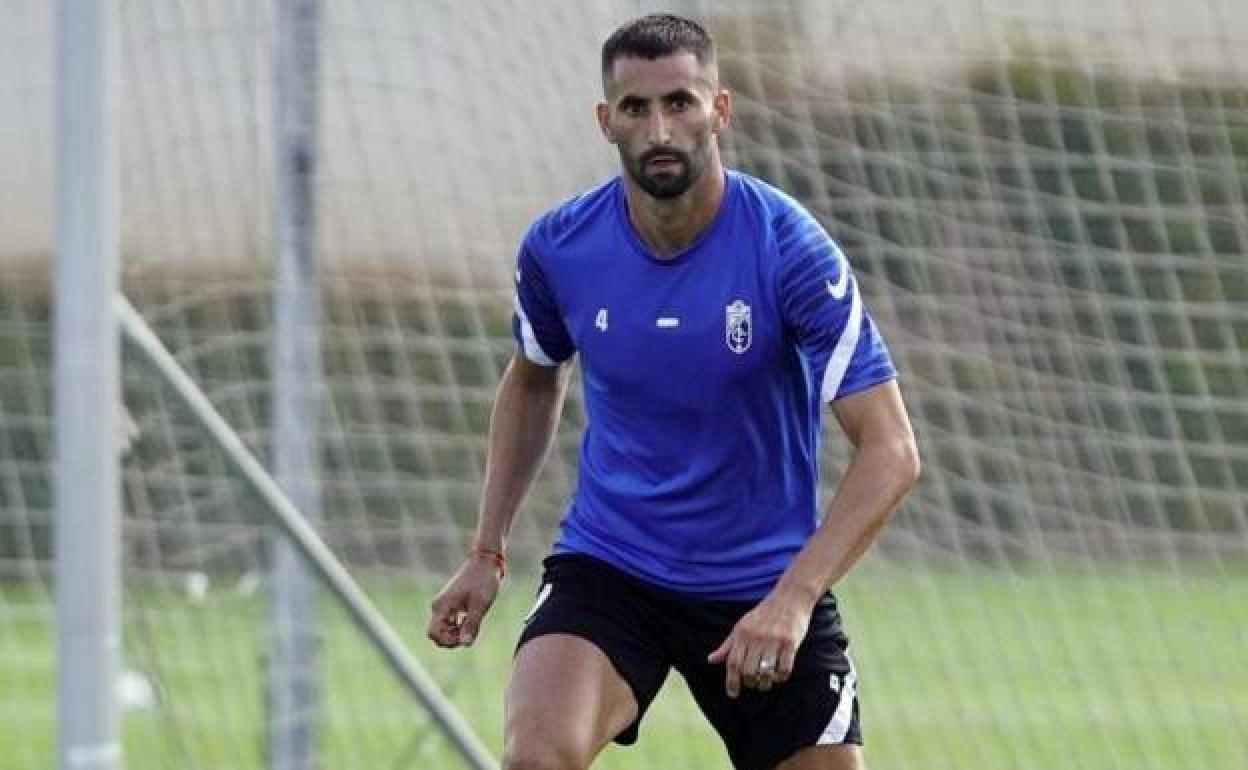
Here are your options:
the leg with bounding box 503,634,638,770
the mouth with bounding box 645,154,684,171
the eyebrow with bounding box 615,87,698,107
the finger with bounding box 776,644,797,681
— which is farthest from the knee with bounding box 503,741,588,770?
the eyebrow with bounding box 615,87,698,107

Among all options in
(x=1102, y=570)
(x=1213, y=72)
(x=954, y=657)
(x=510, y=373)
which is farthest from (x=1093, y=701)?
(x=510, y=373)

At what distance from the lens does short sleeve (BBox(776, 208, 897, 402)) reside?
5402 mm

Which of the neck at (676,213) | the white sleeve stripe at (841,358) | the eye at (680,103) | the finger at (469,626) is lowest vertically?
the finger at (469,626)

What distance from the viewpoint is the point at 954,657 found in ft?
28.9

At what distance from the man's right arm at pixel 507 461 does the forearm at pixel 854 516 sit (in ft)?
2.33

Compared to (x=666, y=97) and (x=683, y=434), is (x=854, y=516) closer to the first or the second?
(x=683, y=434)

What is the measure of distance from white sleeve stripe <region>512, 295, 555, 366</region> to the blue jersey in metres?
0.01

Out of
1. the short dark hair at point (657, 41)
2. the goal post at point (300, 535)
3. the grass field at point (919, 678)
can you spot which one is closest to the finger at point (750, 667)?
the short dark hair at point (657, 41)

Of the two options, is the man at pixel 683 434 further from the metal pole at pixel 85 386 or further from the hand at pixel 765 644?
the metal pole at pixel 85 386

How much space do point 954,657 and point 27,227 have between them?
303cm

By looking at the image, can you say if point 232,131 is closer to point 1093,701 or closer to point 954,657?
point 954,657

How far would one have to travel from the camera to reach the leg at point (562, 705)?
213 inches

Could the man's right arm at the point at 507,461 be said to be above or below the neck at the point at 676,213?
below

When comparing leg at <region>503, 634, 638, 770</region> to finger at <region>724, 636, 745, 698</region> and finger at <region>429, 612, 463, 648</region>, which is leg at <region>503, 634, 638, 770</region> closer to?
finger at <region>429, 612, 463, 648</region>
